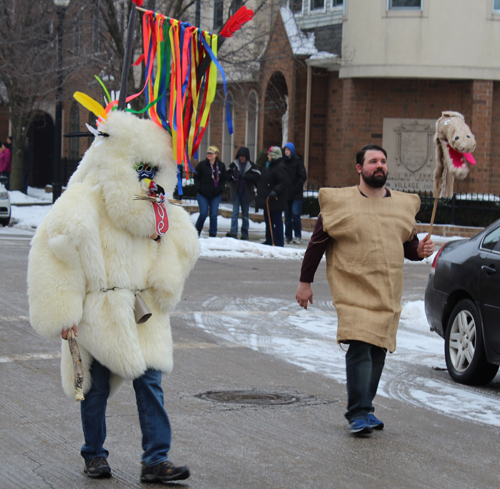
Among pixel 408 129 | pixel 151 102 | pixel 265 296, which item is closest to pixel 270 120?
pixel 408 129

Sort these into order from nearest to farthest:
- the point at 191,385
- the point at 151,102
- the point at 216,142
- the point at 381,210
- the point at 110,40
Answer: the point at 151,102 < the point at 381,210 < the point at 191,385 < the point at 110,40 < the point at 216,142

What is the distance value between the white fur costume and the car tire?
331cm

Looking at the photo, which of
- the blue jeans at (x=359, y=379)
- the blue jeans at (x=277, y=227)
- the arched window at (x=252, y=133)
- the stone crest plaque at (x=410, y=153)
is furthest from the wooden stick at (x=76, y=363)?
the arched window at (x=252, y=133)

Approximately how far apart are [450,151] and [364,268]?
117 centimetres

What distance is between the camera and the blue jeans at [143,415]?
433 cm

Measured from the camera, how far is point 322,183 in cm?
2605

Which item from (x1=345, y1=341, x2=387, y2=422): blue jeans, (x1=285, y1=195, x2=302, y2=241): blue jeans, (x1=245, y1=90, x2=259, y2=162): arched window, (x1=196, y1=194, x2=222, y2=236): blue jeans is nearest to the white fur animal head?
(x1=345, y1=341, x2=387, y2=422): blue jeans

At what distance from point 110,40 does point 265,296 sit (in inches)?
436

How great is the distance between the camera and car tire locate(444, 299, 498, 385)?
274 inches

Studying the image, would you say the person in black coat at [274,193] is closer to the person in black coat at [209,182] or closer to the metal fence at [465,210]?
the person in black coat at [209,182]

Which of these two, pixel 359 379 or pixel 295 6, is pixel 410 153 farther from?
pixel 359 379

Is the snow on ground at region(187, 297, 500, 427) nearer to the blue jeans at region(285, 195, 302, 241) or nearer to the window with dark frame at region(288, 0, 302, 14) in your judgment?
the blue jeans at region(285, 195, 302, 241)

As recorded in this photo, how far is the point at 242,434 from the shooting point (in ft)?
17.6

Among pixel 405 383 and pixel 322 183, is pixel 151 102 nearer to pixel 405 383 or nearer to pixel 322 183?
pixel 405 383
